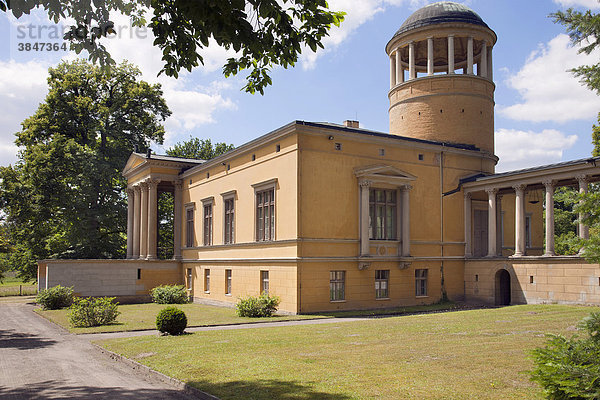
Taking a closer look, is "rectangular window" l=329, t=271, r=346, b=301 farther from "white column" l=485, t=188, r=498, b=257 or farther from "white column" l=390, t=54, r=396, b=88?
"white column" l=390, t=54, r=396, b=88

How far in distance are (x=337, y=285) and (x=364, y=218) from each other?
4.08 m

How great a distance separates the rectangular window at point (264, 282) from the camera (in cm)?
3155

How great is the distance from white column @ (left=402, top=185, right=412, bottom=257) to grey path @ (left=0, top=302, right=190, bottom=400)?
18.5m

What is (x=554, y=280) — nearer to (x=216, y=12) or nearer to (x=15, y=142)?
(x=216, y=12)

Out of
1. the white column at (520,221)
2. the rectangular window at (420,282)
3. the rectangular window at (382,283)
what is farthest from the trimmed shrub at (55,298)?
the white column at (520,221)

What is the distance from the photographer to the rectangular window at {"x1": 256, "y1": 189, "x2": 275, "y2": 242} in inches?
1246

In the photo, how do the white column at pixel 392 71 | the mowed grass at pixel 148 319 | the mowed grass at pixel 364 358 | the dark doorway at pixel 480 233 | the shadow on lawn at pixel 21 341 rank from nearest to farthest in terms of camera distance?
the mowed grass at pixel 364 358
the shadow on lawn at pixel 21 341
the mowed grass at pixel 148 319
the dark doorway at pixel 480 233
the white column at pixel 392 71

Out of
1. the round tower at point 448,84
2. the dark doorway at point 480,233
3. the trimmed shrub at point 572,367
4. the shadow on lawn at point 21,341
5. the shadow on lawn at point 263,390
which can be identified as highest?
the round tower at point 448,84

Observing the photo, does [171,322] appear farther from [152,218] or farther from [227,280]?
[152,218]

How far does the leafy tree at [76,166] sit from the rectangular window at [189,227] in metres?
9.88

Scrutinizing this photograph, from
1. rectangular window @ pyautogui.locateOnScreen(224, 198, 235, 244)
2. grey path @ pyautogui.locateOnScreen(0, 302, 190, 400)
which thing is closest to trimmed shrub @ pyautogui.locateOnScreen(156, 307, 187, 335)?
grey path @ pyautogui.locateOnScreen(0, 302, 190, 400)

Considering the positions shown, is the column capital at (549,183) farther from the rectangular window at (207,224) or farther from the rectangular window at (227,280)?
the rectangular window at (207,224)

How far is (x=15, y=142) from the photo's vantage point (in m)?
51.5

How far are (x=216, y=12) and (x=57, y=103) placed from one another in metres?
46.4
